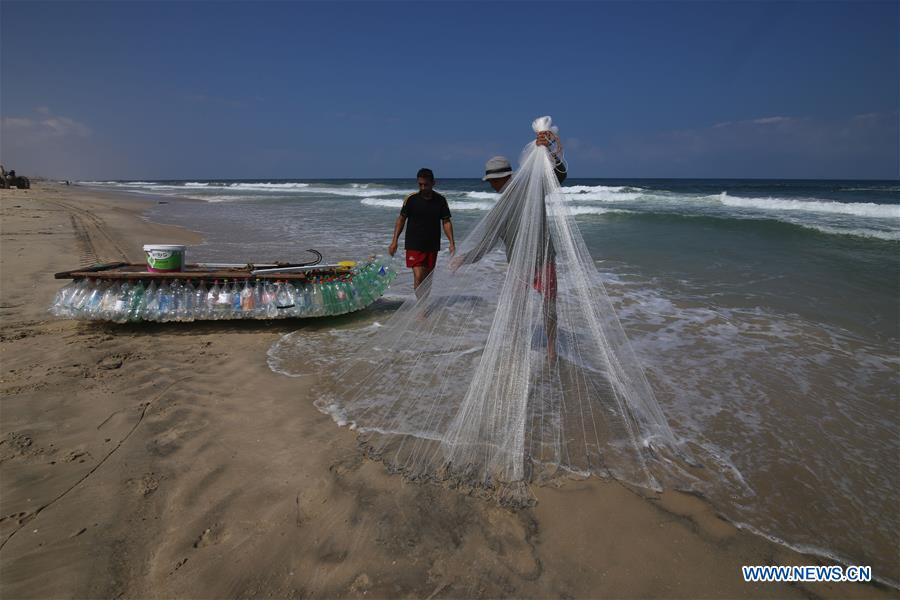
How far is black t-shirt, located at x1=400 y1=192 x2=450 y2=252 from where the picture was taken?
4371 millimetres

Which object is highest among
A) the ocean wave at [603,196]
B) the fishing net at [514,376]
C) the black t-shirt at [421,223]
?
the ocean wave at [603,196]

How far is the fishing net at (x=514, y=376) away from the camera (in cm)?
237

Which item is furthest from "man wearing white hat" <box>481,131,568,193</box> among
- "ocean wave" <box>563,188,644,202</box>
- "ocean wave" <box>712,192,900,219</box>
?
"ocean wave" <box>563,188,644,202</box>

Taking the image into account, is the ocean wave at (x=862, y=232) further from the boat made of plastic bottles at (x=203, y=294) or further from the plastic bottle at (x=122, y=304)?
the plastic bottle at (x=122, y=304)

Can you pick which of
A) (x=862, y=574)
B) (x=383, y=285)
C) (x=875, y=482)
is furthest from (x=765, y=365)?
(x=383, y=285)

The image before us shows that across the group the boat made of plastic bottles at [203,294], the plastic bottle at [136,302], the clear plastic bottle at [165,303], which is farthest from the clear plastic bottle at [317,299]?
the plastic bottle at [136,302]

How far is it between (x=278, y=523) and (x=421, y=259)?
2857 millimetres

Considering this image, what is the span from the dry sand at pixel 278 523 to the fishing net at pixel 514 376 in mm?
199

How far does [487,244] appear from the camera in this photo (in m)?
3.20

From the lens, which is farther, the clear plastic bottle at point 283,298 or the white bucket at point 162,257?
the clear plastic bottle at point 283,298

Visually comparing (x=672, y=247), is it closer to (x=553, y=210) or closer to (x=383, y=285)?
(x=383, y=285)

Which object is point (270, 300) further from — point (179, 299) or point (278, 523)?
point (278, 523)

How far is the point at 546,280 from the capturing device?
2994mm

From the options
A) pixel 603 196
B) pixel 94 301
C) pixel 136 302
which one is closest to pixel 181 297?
pixel 136 302
